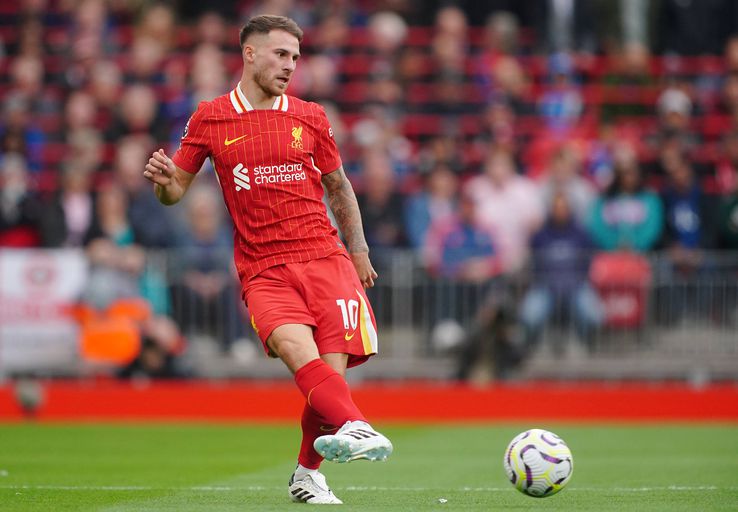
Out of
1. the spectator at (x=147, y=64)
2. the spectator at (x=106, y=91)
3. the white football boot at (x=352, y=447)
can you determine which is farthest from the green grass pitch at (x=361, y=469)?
the spectator at (x=147, y=64)

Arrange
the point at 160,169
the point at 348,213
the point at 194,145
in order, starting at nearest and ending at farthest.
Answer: the point at 160,169 < the point at 194,145 < the point at 348,213

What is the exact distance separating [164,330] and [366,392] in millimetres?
2521

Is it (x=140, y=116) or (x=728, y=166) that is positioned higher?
(x=140, y=116)

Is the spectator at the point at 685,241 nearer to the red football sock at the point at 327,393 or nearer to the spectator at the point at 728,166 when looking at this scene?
the spectator at the point at 728,166

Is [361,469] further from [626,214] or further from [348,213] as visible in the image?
[626,214]

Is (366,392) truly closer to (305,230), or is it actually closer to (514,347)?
(514,347)

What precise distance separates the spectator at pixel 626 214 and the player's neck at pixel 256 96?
31.2 ft

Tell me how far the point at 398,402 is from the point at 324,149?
900 cm

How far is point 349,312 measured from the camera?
24.5 ft

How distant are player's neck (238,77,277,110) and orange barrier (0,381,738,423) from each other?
9.01 meters

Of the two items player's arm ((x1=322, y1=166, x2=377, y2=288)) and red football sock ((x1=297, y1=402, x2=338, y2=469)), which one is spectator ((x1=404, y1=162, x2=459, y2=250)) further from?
red football sock ((x1=297, y1=402, x2=338, y2=469))

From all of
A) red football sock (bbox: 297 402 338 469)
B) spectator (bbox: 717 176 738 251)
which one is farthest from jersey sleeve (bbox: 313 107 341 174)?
spectator (bbox: 717 176 738 251)

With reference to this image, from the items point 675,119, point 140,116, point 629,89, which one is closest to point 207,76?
point 140,116

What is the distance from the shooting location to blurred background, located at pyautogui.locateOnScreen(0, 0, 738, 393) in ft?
53.7
